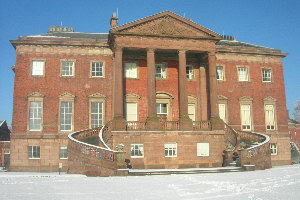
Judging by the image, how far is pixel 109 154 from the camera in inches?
685

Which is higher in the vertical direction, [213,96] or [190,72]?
[190,72]

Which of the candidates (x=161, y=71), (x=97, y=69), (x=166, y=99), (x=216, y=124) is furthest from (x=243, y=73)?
(x=97, y=69)

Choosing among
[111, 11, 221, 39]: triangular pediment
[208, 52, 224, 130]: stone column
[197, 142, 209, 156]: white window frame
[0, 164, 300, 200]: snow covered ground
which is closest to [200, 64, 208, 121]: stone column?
[208, 52, 224, 130]: stone column

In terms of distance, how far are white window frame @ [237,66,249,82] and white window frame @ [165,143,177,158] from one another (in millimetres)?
11515

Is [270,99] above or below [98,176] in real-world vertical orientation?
above

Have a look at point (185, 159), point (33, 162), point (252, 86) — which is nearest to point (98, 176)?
point (185, 159)

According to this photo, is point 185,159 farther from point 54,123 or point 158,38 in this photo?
point 54,123

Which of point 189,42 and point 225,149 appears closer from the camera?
point 225,149

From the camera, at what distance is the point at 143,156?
21750 mm

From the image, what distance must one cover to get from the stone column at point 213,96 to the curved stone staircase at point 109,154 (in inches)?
62.8

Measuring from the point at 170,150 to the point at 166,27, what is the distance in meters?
10.2

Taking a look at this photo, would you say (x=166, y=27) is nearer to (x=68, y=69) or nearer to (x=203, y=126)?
(x=203, y=126)

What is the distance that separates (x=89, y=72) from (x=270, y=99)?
59.8ft

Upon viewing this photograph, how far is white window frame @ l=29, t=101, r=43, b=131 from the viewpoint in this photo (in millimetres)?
25013
